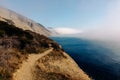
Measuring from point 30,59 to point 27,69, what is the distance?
6727 mm

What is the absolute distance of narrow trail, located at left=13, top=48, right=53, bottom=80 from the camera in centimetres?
4607

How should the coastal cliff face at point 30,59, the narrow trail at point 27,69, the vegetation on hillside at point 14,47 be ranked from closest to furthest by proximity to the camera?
the narrow trail at point 27,69 < the coastal cliff face at point 30,59 < the vegetation on hillside at point 14,47

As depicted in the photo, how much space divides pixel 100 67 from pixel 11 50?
3324 centimetres

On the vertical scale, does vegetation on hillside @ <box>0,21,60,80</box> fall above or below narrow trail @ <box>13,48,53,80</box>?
above

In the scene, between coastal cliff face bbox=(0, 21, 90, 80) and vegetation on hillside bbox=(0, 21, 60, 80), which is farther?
vegetation on hillside bbox=(0, 21, 60, 80)

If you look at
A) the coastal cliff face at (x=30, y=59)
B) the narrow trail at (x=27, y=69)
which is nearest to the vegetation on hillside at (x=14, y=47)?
the coastal cliff face at (x=30, y=59)

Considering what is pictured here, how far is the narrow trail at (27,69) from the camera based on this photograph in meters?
46.1

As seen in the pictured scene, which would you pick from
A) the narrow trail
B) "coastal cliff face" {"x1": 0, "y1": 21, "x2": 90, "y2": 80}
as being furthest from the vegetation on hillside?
the narrow trail

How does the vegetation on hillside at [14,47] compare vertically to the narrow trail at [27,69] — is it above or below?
above

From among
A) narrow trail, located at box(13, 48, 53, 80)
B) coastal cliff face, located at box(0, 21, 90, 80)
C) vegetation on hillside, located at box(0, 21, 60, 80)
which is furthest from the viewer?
vegetation on hillside, located at box(0, 21, 60, 80)

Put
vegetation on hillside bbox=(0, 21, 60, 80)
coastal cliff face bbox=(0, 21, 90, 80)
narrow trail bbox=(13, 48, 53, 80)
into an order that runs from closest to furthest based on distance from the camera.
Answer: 1. narrow trail bbox=(13, 48, 53, 80)
2. coastal cliff face bbox=(0, 21, 90, 80)
3. vegetation on hillside bbox=(0, 21, 60, 80)

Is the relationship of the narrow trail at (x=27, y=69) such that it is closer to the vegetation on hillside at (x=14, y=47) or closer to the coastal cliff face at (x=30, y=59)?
the coastal cliff face at (x=30, y=59)

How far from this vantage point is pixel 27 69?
167ft

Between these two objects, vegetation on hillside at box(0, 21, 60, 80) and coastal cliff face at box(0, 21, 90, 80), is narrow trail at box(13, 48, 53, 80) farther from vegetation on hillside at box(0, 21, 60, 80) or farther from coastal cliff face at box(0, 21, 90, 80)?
vegetation on hillside at box(0, 21, 60, 80)
